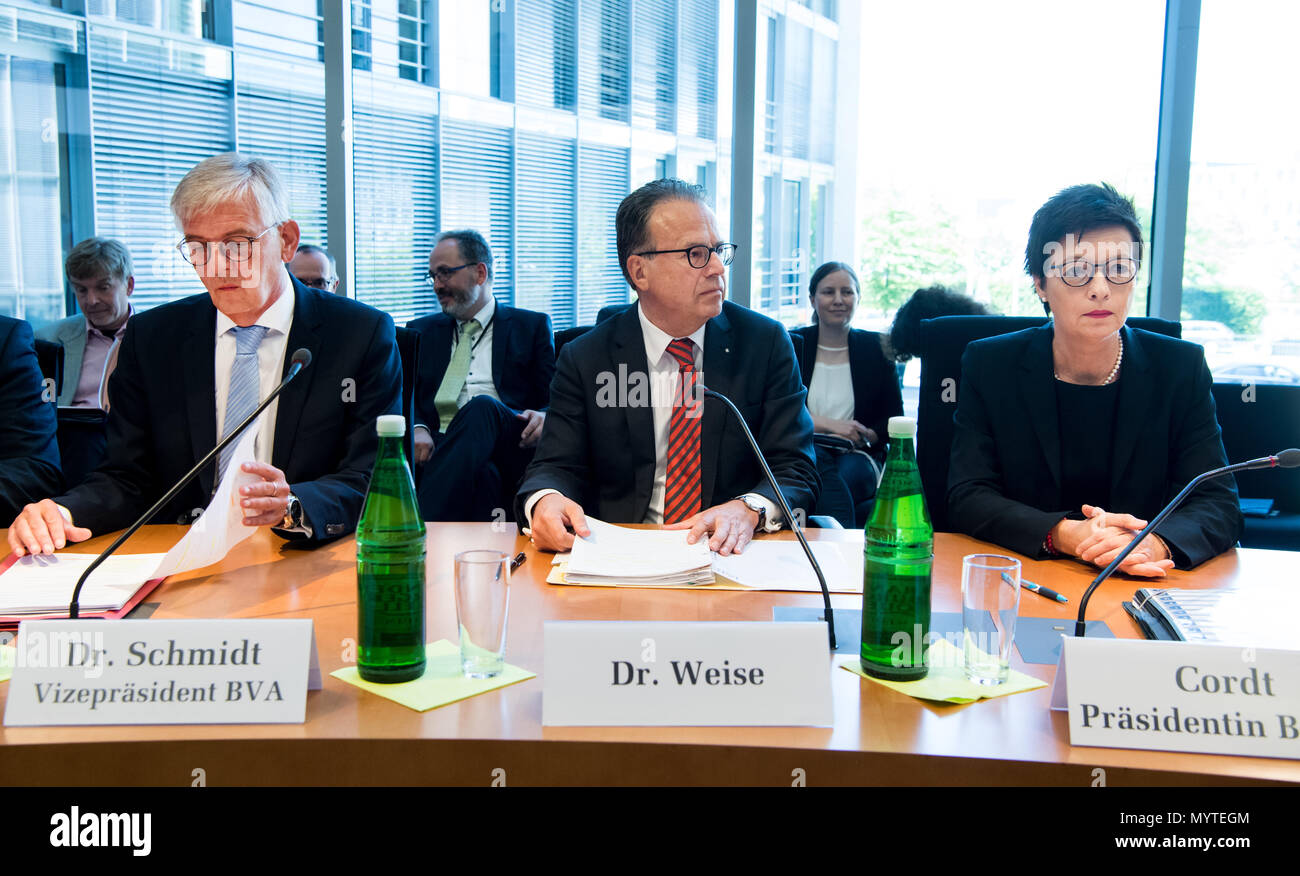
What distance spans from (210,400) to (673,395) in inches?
39.4

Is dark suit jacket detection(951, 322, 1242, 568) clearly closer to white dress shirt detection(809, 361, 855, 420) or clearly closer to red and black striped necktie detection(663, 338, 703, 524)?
red and black striped necktie detection(663, 338, 703, 524)

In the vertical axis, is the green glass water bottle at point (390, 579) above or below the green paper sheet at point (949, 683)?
above

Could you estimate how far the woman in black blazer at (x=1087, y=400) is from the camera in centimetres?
205

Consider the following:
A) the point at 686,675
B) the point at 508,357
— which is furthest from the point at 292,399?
the point at 508,357

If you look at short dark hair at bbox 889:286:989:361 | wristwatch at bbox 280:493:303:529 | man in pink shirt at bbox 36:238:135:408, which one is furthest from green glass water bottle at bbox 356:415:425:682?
man in pink shirt at bbox 36:238:135:408

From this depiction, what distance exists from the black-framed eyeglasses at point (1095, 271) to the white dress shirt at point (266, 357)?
1634mm

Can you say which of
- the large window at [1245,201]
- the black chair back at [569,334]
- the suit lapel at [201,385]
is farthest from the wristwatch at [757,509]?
the large window at [1245,201]

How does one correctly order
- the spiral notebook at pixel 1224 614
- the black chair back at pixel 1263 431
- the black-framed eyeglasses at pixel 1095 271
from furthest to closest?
the black chair back at pixel 1263 431, the black-framed eyeglasses at pixel 1095 271, the spiral notebook at pixel 1224 614

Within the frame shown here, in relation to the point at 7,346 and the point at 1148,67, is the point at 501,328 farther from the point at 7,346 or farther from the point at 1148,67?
the point at 1148,67

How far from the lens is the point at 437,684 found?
121cm

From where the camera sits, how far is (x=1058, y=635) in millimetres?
1379

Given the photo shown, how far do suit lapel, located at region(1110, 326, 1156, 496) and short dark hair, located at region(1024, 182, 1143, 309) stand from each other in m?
0.22

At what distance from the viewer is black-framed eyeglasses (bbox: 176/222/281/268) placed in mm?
2070

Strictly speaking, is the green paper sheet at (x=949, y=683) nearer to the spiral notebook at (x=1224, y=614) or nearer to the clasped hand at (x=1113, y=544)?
the spiral notebook at (x=1224, y=614)
